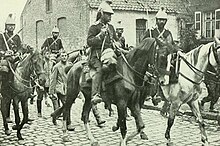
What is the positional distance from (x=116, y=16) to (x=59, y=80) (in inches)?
428

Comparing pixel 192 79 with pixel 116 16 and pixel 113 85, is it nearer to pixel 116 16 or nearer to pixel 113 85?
pixel 113 85

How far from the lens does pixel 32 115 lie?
41.0 feet

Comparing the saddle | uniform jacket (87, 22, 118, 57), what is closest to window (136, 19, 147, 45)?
the saddle

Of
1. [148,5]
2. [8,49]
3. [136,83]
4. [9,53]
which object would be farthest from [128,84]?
[148,5]

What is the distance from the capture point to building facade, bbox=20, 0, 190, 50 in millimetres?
20755

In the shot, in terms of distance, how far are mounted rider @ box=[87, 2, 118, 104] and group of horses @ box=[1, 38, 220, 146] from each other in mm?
264

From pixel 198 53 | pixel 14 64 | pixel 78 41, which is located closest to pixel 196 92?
pixel 198 53

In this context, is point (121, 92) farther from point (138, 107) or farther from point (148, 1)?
point (148, 1)

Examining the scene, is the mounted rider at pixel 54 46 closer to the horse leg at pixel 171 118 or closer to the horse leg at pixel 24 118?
the horse leg at pixel 24 118

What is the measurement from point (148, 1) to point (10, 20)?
13.9 meters

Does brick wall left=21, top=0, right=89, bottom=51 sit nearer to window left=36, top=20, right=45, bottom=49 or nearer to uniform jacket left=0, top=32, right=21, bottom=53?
window left=36, top=20, right=45, bottom=49

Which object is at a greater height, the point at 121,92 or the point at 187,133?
the point at 121,92

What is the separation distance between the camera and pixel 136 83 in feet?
24.7

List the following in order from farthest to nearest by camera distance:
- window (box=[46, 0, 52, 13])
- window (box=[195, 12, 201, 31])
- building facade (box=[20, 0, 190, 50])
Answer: window (box=[46, 0, 52, 13]) → window (box=[195, 12, 201, 31]) → building facade (box=[20, 0, 190, 50])
